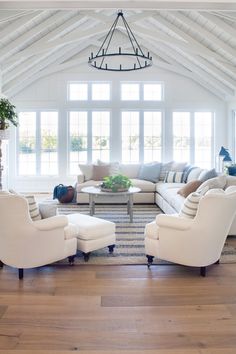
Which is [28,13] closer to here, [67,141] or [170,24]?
[170,24]

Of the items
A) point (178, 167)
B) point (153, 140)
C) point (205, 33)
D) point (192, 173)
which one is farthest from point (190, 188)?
point (153, 140)

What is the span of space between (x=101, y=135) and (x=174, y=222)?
6547 mm

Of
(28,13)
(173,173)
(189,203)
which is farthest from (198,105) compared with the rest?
(189,203)

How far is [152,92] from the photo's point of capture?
9914 mm

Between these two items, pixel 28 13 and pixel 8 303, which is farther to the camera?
Answer: pixel 28 13

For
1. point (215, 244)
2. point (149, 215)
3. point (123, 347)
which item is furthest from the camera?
point (149, 215)

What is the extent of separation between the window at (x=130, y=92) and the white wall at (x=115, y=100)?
0.16 m

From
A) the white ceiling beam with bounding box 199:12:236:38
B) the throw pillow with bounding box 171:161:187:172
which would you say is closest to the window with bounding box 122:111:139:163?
the throw pillow with bounding box 171:161:187:172

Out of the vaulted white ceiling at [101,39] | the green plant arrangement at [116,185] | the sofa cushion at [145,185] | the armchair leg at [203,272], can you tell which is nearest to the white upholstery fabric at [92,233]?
the armchair leg at [203,272]

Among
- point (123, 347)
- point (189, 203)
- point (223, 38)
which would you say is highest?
point (223, 38)

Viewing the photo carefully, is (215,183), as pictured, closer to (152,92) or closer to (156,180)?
(156,180)

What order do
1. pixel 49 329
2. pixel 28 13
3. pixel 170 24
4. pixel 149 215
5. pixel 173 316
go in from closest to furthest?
pixel 49 329 → pixel 173 316 → pixel 28 13 → pixel 149 215 → pixel 170 24

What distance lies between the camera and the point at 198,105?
9.81 m

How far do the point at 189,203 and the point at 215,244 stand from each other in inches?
20.0
